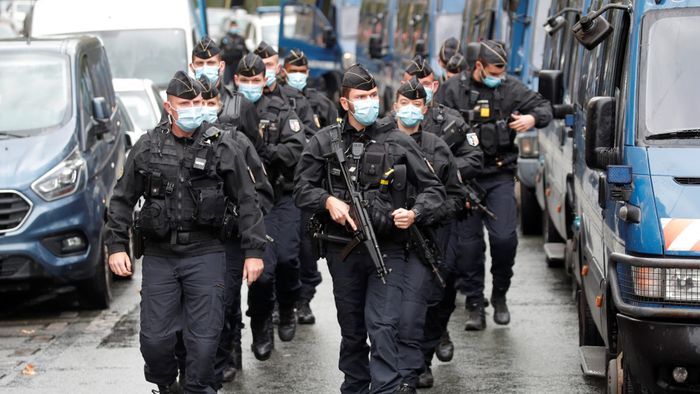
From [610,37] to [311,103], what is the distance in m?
3.73

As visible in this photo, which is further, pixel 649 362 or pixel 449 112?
pixel 449 112

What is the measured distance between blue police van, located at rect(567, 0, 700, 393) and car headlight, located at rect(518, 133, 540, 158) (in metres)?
6.59

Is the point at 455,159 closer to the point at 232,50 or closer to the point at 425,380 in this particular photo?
the point at 425,380

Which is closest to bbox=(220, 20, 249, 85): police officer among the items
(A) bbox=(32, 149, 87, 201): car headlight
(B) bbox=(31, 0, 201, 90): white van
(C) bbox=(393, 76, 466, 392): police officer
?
(B) bbox=(31, 0, 201, 90): white van

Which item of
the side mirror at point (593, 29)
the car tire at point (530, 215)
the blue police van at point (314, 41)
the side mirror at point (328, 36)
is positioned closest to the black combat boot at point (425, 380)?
the side mirror at point (593, 29)

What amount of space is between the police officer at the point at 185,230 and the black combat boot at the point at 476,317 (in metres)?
3.20

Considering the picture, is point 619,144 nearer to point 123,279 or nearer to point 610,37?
point 610,37

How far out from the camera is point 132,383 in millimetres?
8992

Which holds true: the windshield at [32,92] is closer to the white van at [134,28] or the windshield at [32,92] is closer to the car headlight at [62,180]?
the car headlight at [62,180]

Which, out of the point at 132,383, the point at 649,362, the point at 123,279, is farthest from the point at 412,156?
the point at 123,279

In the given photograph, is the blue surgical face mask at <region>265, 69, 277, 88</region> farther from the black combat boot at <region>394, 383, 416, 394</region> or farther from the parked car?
the parked car

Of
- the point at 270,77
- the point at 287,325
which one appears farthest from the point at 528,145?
the point at 287,325

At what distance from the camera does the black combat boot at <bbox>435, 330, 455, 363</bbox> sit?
367 inches

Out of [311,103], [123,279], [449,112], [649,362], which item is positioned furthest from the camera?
[123,279]
